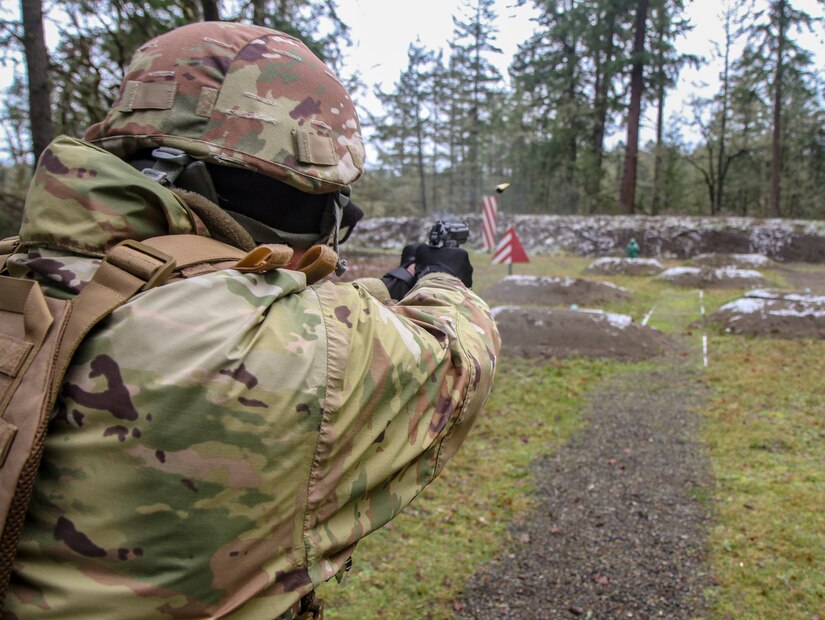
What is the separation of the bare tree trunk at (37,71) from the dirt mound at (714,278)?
1161 centimetres

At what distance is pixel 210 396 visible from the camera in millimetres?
889

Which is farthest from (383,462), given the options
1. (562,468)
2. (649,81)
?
(649,81)

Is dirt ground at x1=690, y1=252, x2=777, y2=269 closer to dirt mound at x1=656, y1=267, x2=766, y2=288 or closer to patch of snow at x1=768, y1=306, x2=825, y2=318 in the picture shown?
dirt mound at x1=656, y1=267, x2=766, y2=288

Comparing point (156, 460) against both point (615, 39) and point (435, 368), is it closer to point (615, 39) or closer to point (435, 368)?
point (435, 368)

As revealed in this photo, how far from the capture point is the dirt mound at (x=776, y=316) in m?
7.75

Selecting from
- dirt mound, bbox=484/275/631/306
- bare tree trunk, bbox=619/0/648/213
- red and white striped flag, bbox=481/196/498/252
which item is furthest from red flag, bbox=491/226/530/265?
bare tree trunk, bbox=619/0/648/213

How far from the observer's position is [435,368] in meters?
1.15

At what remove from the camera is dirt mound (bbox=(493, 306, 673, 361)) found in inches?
295

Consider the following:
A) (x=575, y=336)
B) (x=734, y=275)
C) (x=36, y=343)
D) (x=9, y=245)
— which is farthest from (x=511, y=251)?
(x=36, y=343)

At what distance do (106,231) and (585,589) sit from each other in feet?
9.58

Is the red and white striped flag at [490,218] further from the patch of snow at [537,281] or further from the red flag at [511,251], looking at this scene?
the patch of snow at [537,281]

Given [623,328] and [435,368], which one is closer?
[435,368]

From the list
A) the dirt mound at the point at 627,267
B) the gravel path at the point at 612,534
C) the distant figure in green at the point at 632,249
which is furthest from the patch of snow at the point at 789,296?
the distant figure in green at the point at 632,249

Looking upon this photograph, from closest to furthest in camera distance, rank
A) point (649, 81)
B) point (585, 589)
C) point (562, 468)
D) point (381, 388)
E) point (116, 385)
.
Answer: point (116, 385) < point (381, 388) < point (585, 589) < point (562, 468) < point (649, 81)
